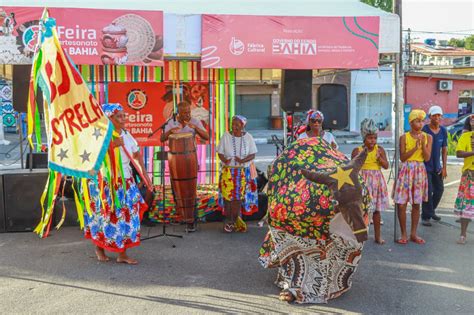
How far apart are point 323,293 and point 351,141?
64.7ft

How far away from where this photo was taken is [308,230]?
4047 mm

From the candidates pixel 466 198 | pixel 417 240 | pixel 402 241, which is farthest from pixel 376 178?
pixel 466 198

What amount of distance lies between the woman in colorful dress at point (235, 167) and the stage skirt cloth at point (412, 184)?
1905 mm

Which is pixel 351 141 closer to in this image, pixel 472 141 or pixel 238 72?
pixel 238 72

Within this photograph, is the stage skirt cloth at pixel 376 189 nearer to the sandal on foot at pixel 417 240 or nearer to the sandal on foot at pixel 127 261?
the sandal on foot at pixel 417 240

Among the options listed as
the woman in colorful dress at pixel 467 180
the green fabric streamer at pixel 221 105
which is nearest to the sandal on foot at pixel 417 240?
the woman in colorful dress at pixel 467 180

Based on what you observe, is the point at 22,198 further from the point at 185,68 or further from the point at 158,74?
the point at 185,68

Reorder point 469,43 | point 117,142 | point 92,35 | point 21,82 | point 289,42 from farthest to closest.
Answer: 1. point 469,43
2. point 21,82
3. point 289,42
4. point 92,35
5. point 117,142

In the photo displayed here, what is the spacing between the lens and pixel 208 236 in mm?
6883

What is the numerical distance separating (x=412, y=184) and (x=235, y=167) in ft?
7.39

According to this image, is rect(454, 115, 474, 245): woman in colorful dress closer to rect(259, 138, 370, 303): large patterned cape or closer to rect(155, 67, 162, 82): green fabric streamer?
rect(259, 138, 370, 303): large patterned cape

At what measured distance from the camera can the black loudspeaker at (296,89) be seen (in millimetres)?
7578

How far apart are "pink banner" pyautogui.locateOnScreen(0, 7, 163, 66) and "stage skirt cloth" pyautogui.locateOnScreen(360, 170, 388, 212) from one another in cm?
287

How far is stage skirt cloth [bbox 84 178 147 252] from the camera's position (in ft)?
17.3
